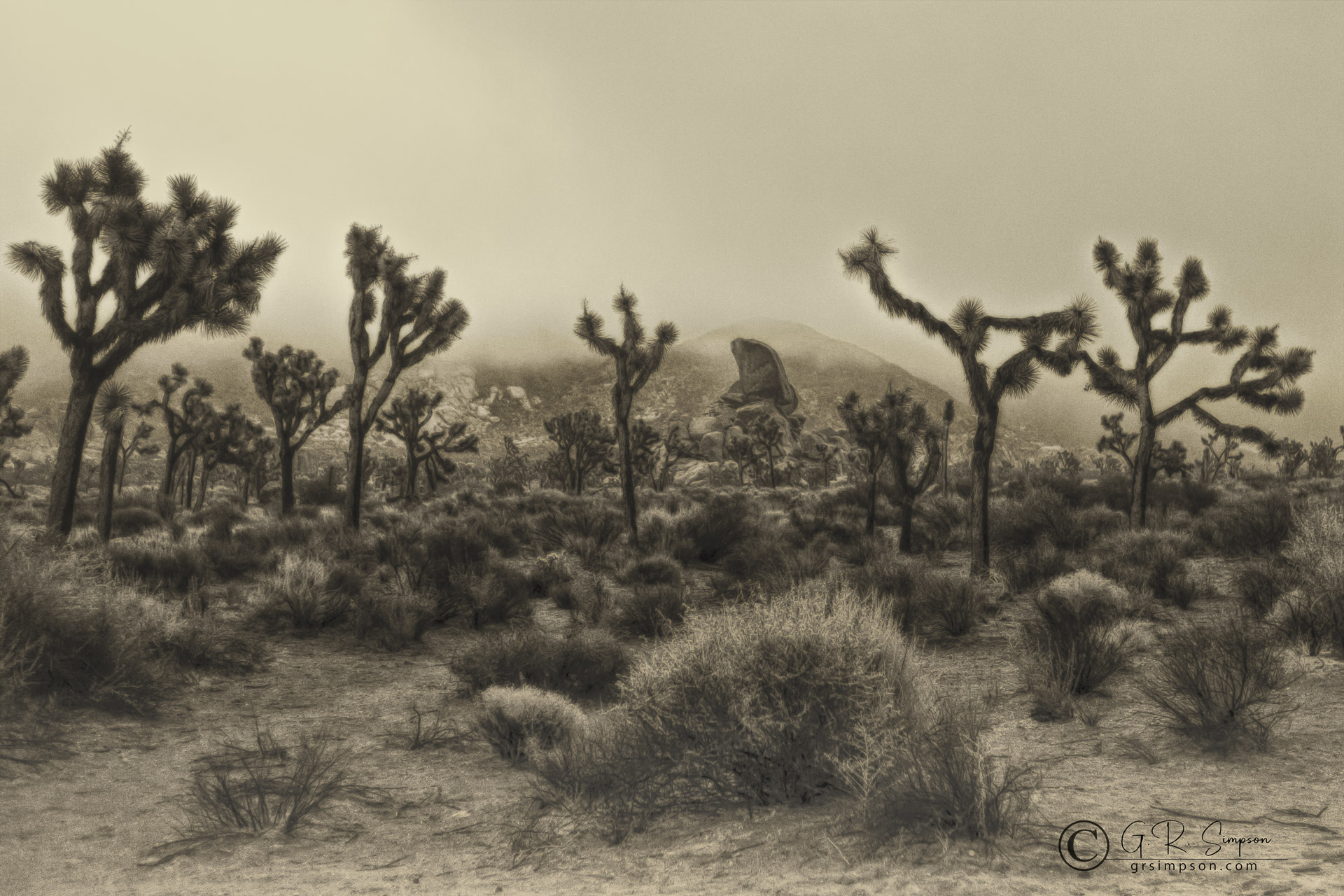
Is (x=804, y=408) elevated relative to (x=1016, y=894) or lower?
elevated

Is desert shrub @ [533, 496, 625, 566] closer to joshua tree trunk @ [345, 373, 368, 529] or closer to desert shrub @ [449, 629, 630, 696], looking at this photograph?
joshua tree trunk @ [345, 373, 368, 529]

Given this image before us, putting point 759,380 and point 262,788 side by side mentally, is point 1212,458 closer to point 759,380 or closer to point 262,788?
point 262,788

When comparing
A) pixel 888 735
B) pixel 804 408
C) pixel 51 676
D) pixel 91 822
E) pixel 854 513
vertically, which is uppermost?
pixel 804 408

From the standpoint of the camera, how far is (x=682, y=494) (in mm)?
37531

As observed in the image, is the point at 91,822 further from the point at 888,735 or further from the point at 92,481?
the point at 92,481

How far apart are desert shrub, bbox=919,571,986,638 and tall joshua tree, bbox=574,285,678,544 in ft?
32.8

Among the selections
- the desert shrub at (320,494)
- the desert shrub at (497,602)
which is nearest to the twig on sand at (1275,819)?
the desert shrub at (497,602)

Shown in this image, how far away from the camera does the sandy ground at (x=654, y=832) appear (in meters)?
3.55

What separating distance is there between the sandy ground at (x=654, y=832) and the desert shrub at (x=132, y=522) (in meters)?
18.6

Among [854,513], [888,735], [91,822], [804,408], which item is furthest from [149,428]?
[804,408]

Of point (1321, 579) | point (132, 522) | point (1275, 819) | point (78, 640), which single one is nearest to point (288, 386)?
point (132, 522)

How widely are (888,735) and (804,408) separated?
143m

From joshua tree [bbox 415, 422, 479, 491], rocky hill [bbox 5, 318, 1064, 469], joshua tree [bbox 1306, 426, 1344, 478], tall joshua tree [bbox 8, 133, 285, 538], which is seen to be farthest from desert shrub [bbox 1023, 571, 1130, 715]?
rocky hill [bbox 5, 318, 1064, 469]

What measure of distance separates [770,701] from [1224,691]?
133 inches
